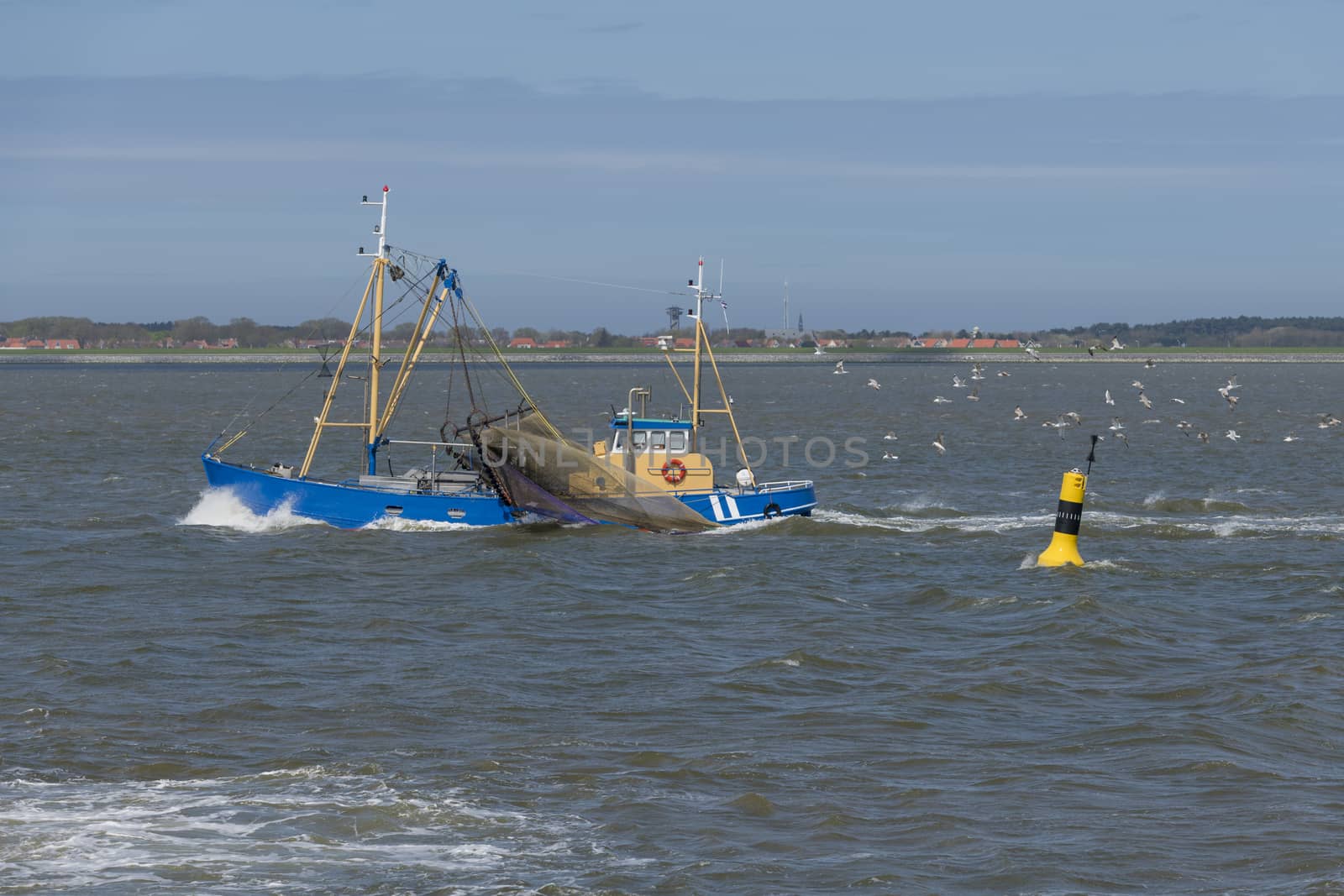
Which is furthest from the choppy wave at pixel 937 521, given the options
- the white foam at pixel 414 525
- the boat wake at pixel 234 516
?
the boat wake at pixel 234 516

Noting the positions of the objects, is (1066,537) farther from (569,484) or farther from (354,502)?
(354,502)

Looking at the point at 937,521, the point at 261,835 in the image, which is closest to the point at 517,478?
the point at 937,521

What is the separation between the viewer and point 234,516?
41.4 meters

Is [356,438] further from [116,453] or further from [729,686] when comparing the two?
[729,686]

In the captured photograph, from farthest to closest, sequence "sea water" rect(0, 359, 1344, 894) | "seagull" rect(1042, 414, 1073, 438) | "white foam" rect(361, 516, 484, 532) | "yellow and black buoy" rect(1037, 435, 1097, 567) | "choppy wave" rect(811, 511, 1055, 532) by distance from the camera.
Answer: "seagull" rect(1042, 414, 1073, 438) < "choppy wave" rect(811, 511, 1055, 532) < "white foam" rect(361, 516, 484, 532) < "yellow and black buoy" rect(1037, 435, 1097, 567) < "sea water" rect(0, 359, 1344, 894)

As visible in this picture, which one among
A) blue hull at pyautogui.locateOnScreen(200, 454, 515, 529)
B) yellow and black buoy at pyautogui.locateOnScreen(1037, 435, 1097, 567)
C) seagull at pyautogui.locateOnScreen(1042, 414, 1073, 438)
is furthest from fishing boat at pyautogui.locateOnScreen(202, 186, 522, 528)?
seagull at pyautogui.locateOnScreen(1042, 414, 1073, 438)

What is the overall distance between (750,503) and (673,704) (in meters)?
20.0

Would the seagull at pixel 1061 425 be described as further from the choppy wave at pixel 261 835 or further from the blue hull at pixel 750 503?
the choppy wave at pixel 261 835

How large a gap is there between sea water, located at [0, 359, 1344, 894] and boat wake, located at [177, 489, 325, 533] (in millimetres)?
80

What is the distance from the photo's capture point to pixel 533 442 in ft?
131

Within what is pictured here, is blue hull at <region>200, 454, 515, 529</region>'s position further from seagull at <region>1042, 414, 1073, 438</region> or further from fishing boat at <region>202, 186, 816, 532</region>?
seagull at <region>1042, 414, 1073, 438</region>

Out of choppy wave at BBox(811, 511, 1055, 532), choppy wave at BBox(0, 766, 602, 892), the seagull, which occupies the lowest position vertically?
choppy wave at BBox(0, 766, 602, 892)

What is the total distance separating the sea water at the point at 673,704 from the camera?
16203mm

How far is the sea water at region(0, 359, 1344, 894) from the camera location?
638 inches
